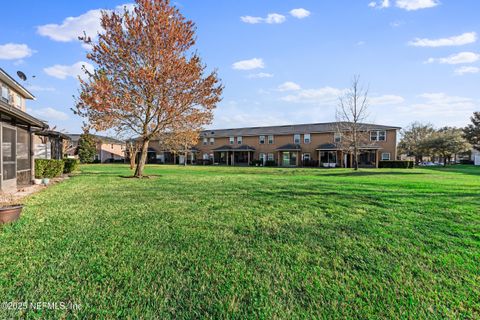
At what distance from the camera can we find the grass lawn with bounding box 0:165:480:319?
2.78 m

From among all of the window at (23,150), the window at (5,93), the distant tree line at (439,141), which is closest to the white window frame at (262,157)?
the distant tree line at (439,141)

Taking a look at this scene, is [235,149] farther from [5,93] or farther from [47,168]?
[47,168]

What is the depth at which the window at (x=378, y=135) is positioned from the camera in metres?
34.8

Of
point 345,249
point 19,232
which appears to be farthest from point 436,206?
point 19,232

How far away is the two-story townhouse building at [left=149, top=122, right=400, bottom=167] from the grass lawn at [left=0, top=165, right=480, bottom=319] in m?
26.7

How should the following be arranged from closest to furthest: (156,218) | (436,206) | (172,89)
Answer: (156,218)
(436,206)
(172,89)

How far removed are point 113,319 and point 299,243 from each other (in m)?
2.74

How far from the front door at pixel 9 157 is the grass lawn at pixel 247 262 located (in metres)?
4.25

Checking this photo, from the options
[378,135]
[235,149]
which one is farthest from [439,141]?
[235,149]

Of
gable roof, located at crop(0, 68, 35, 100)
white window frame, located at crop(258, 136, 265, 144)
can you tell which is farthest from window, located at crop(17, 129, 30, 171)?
white window frame, located at crop(258, 136, 265, 144)

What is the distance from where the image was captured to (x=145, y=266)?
11.4 feet

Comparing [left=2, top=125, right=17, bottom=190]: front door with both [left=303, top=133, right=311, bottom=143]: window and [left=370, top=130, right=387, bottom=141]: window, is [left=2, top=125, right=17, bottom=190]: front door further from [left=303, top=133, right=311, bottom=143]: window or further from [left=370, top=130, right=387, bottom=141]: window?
[left=370, top=130, right=387, bottom=141]: window

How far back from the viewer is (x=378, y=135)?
1382 inches

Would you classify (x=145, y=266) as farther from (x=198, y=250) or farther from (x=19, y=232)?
(x=19, y=232)
